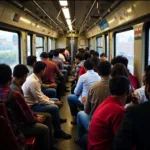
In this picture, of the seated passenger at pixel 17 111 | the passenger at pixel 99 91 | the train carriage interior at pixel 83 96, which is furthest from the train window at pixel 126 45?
the seated passenger at pixel 17 111

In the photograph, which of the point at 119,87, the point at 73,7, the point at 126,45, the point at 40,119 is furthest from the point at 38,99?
the point at 73,7

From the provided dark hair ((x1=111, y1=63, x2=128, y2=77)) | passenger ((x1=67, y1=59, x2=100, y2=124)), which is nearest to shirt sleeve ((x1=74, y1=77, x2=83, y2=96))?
passenger ((x1=67, y1=59, x2=100, y2=124))

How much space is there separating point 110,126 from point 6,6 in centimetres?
342

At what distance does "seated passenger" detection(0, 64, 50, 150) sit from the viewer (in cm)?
224

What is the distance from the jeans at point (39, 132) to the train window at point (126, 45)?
9.15ft

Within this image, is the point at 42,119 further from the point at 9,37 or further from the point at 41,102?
the point at 9,37

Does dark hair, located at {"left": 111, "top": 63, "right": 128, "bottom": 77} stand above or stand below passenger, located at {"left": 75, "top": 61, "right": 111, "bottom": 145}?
above

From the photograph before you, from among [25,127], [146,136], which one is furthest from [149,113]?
[25,127]

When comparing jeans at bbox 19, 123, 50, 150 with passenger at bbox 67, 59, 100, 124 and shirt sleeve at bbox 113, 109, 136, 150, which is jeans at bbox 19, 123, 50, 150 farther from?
shirt sleeve at bbox 113, 109, 136, 150

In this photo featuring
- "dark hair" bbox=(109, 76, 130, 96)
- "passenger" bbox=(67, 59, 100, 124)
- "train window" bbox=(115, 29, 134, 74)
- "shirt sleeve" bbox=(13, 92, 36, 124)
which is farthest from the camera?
"train window" bbox=(115, 29, 134, 74)

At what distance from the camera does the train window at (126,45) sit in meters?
5.33

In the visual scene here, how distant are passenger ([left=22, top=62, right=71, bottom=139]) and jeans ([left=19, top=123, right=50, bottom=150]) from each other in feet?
2.34

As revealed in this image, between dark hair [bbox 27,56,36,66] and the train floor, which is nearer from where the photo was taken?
the train floor

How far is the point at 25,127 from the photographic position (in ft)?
9.03
